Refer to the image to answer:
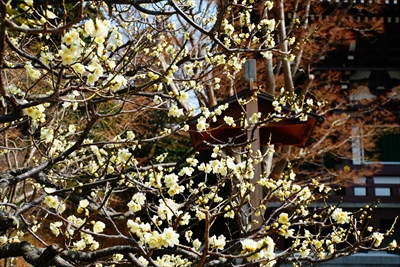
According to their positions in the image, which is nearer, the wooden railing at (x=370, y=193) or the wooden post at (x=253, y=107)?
the wooden post at (x=253, y=107)

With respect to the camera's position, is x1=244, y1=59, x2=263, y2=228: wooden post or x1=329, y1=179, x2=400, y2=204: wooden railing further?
x1=329, y1=179, x2=400, y2=204: wooden railing

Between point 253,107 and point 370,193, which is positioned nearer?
point 253,107

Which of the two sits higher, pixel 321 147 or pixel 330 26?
pixel 330 26

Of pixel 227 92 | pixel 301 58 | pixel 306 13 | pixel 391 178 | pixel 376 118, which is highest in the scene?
pixel 306 13

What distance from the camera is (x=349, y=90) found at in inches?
411

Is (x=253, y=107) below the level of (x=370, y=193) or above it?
above

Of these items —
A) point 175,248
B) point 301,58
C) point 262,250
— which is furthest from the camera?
point 301,58

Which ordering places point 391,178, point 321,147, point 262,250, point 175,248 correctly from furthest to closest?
point 391,178 < point 321,147 < point 175,248 < point 262,250

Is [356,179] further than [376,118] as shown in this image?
No

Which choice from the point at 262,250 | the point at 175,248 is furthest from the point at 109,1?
the point at 262,250

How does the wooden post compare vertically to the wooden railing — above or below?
above

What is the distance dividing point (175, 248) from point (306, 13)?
7.28 meters

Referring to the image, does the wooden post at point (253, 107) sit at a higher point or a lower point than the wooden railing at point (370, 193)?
higher

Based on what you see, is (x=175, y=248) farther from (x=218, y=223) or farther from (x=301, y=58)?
(x=218, y=223)
